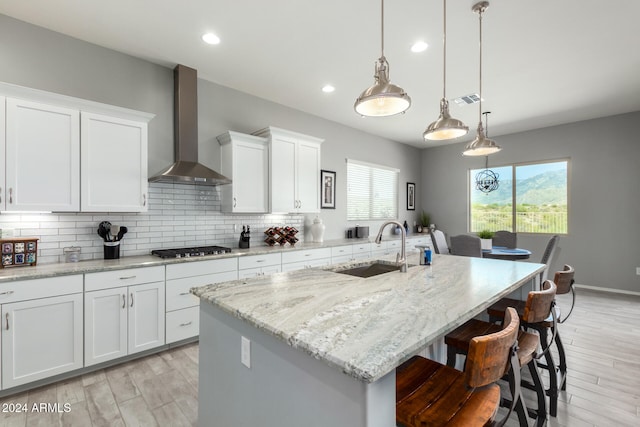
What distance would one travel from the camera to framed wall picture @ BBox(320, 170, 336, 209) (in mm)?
5242

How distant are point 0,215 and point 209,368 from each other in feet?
8.02

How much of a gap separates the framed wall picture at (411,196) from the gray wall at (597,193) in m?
1.98

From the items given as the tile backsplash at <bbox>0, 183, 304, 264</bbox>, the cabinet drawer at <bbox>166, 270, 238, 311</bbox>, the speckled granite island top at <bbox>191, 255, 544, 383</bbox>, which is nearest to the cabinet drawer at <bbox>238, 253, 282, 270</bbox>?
the cabinet drawer at <bbox>166, 270, 238, 311</bbox>

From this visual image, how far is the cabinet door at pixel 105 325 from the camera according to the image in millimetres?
2506

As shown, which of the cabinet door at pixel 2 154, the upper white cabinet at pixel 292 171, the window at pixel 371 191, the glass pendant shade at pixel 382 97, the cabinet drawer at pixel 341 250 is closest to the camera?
the glass pendant shade at pixel 382 97

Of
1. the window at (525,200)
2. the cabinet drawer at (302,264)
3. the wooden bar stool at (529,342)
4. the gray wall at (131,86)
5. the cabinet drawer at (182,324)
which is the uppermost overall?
the gray wall at (131,86)

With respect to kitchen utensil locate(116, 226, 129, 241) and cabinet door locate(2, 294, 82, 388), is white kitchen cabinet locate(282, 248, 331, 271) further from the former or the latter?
cabinet door locate(2, 294, 82, 388)

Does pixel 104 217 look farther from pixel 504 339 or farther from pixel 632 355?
pixel 632 355

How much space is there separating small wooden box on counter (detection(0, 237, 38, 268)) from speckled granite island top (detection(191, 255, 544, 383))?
1965 millimetres

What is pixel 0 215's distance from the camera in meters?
2.56

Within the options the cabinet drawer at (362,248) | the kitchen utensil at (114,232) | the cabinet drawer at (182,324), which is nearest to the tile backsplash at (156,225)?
the kitchen utensil at (114,232)

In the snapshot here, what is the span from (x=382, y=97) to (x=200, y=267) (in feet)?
7.81

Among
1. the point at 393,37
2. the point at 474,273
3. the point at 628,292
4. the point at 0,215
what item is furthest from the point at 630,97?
the point at 0,215

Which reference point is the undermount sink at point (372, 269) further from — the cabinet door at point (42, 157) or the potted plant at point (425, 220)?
the potted plant at point (425, 220)
